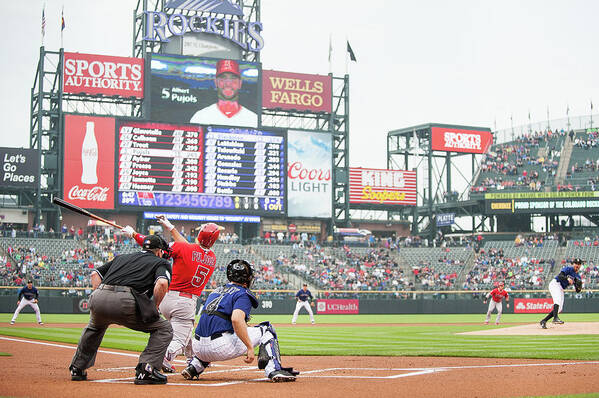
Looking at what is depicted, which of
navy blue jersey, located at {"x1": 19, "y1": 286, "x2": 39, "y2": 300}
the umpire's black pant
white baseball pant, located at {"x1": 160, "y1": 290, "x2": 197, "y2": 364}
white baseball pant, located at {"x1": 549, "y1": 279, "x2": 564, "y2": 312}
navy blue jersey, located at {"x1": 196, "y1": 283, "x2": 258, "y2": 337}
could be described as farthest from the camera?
navy blue jersey, located at {"x1": 19, "y1": 286, "x2": 39, "y2": 300}

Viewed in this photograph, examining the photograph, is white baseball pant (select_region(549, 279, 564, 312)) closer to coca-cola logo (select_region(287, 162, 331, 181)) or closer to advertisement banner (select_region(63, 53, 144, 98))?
coca-cola logo (select_region(287, 162, 331, 181))

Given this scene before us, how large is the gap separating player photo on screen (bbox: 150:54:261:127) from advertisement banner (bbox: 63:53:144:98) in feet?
4.49

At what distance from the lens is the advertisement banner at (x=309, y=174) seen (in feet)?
182

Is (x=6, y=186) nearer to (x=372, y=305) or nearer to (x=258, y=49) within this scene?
(x=258, y=49)

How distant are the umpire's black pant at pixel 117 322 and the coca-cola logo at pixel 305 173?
46.0 m

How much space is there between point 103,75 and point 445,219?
31.2 meters

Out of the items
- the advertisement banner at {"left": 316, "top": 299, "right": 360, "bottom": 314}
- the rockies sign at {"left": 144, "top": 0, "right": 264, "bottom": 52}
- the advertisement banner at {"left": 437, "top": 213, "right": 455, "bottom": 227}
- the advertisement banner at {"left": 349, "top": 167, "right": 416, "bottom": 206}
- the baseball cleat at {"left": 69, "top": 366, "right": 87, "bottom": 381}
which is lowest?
the advertisement banner at {"left": 316, "top": 299, "right": 360, "bottom": 314}

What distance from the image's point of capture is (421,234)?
235 feet

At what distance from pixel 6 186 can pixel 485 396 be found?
48270 millimetres

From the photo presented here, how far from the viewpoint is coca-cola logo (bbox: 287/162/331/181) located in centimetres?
5544

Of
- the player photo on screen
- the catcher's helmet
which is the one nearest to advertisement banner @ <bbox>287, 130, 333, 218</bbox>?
the player photo on screen

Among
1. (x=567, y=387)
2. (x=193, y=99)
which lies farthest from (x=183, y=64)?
(x=567, y=387)

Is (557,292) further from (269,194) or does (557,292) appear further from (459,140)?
(459,140)

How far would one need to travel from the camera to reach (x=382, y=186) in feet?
210
